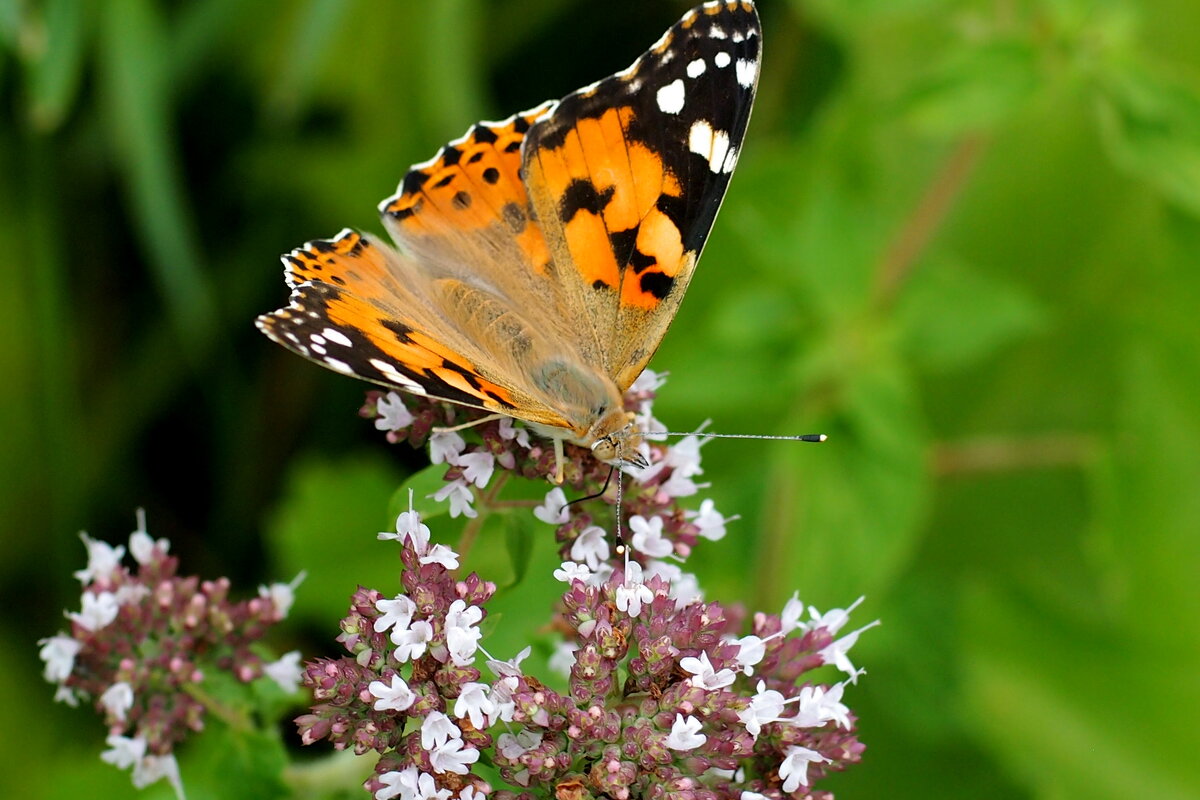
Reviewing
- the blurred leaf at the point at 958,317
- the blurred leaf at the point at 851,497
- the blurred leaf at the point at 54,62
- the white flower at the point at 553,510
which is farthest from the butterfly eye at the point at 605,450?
the blurred leaf at the point at 54,62

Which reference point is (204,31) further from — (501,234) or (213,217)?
→ (501,234)

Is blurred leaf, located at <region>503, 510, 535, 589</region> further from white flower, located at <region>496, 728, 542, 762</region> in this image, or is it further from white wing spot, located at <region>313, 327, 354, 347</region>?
white wing spot, located at <region>313, 327, 354, 347</region>

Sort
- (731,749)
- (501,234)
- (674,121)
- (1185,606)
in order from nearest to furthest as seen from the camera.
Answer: (731,749) < (674,121) < (501,234) < (1185,606)

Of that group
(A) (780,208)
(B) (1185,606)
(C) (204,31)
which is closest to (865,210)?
(A) (780,208)

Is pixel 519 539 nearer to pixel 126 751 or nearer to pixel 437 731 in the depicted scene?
pixel 437 731

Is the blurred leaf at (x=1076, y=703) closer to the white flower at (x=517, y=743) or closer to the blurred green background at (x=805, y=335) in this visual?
the blurred green background at (x=805, y=335)
